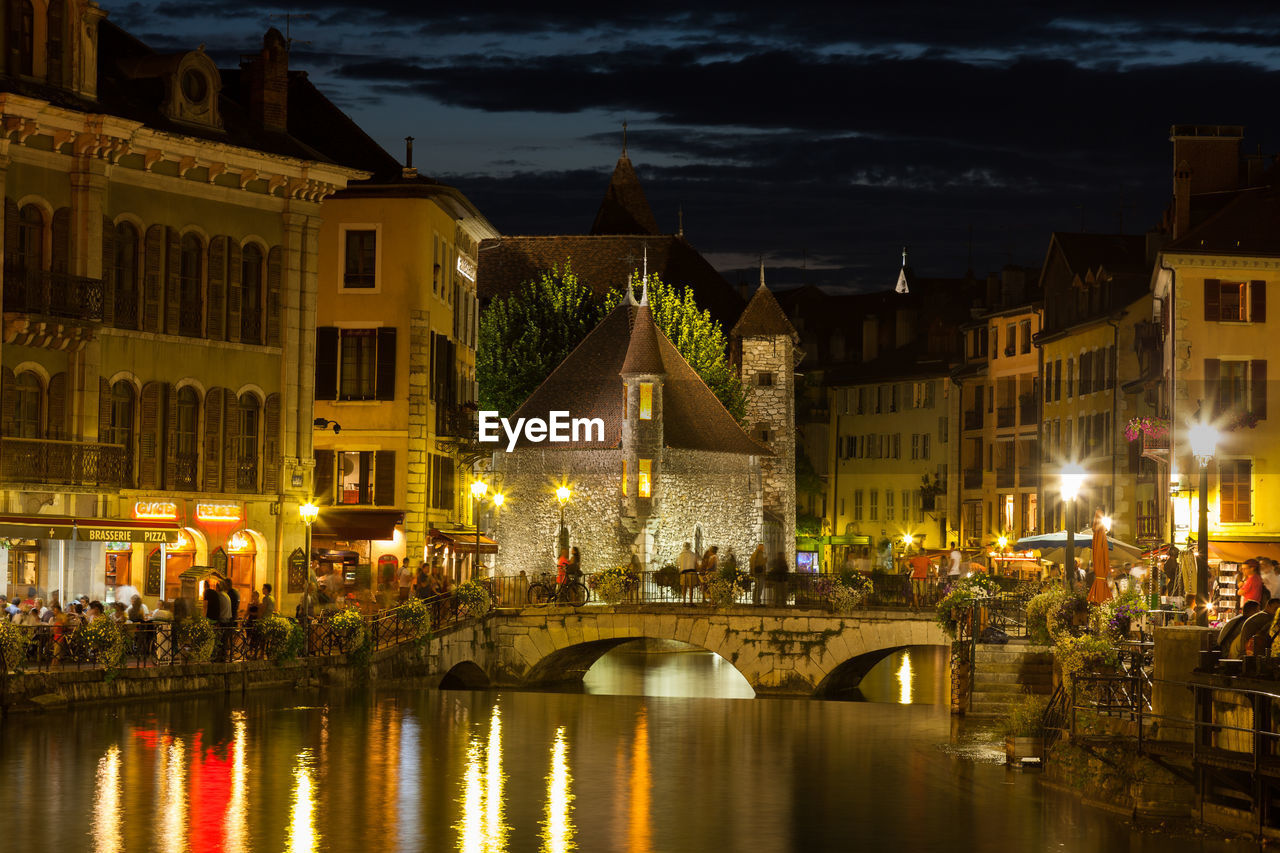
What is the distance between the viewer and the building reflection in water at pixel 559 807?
19812 millimetres

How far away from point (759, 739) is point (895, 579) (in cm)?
2405

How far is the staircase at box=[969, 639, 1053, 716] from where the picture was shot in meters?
35.4

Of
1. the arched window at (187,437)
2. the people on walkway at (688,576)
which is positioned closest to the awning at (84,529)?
the arched window at (187,437)

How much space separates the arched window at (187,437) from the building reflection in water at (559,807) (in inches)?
737

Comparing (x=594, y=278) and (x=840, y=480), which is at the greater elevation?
(x=594, y=278)

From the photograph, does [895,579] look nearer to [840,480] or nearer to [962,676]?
[962,676]

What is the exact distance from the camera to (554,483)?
6112cm

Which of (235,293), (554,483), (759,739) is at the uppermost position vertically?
(235,293)

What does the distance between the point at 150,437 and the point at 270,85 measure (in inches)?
377

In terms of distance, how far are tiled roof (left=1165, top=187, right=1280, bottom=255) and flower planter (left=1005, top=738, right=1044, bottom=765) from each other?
1183 inches

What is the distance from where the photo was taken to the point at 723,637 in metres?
51.8

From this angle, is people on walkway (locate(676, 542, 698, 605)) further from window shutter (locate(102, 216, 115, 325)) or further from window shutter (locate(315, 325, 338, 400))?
window shutter (locate(102, 216, 115, 325))

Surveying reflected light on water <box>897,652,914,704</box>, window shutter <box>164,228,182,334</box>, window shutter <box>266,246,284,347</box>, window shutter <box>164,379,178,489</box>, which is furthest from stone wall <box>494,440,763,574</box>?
window shutter <box>164,228,182,334</box>

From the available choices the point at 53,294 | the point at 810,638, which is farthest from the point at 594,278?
the point at 53,294
